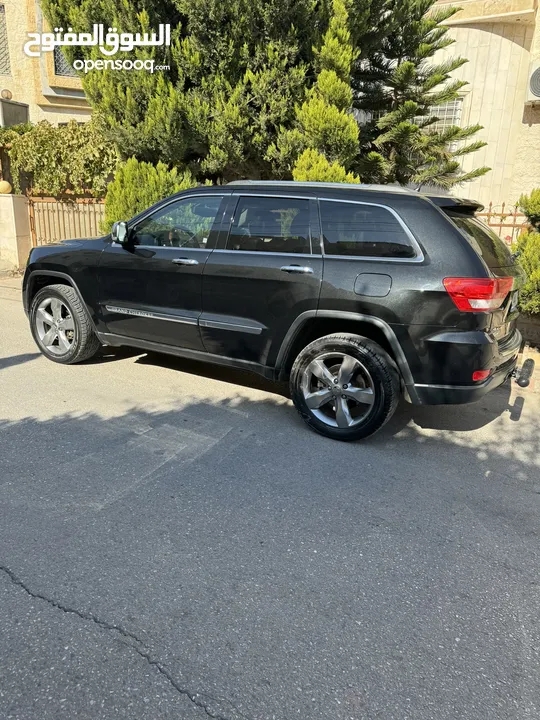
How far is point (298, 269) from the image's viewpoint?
13.2 feet

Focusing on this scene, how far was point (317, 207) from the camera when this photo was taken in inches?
161

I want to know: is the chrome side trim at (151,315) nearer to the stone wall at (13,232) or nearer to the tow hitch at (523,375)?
the tow hitch at (523,375)

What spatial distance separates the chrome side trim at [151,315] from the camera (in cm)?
458

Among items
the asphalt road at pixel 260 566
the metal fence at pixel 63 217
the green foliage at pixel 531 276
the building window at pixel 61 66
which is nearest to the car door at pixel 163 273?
the asphalt road at pixel 260 566

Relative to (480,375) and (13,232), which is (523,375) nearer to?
(480,375)

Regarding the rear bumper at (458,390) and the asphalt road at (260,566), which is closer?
the asphalt road at (260,566)

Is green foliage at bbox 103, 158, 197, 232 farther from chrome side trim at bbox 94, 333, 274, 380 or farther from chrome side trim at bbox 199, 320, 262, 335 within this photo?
chrome side trim at bbox 199, 320, 262, 335

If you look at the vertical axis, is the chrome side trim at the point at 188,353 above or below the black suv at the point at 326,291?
below

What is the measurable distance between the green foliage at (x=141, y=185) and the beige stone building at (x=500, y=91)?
6365 millimetres

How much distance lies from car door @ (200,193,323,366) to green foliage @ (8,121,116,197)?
7096 mm

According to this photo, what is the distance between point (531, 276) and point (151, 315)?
4.23 m

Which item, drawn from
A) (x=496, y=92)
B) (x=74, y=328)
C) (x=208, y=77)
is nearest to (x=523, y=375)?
(x=74, y=328)

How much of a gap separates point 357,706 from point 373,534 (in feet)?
3.56

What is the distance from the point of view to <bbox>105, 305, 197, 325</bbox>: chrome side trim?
458cm
